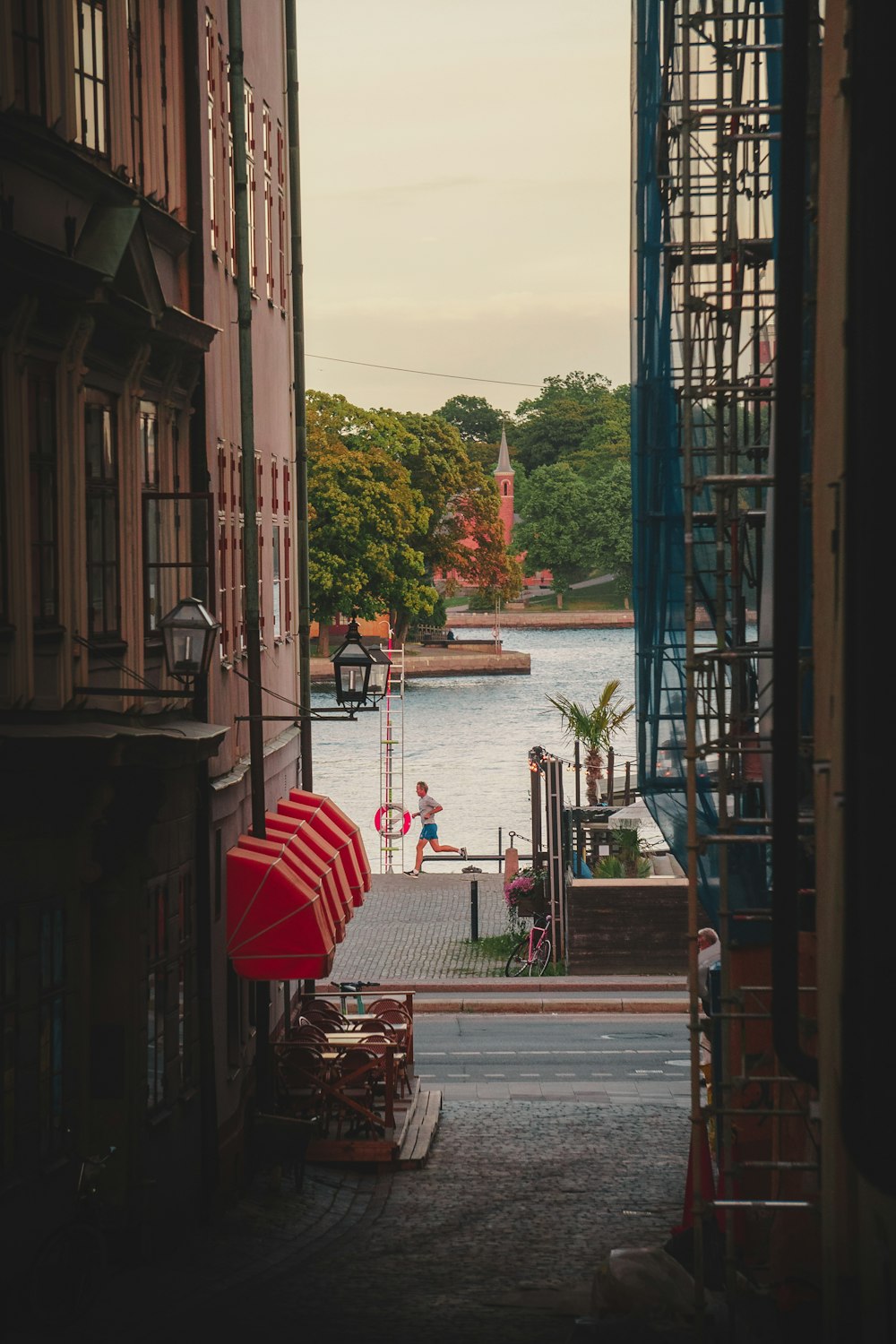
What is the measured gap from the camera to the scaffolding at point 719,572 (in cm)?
1145

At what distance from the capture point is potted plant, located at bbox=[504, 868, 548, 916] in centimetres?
2908

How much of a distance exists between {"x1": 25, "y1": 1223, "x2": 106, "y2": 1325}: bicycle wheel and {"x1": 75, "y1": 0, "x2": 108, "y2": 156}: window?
7.01 m

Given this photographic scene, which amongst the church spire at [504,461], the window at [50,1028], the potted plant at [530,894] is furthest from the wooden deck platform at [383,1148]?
the church spire at [504,461]

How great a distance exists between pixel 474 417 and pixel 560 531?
98.0 ft

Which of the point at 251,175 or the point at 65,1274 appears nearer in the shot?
the point at 65,1274

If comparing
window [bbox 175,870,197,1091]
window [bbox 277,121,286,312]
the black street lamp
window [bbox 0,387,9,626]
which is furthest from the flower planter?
window [bbox 0,387,9,626]

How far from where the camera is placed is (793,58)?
753cm

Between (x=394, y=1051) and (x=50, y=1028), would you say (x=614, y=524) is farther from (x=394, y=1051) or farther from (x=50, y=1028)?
(x=50, y=1028)

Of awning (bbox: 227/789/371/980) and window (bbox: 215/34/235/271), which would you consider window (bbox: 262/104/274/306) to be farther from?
awning (bbox: 227/789/371/980)

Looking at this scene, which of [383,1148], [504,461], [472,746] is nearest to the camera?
[383,1148]

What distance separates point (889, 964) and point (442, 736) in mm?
82356

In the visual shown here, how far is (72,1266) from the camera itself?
11531 millimetres

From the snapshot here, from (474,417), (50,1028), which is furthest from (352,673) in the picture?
(474,417)

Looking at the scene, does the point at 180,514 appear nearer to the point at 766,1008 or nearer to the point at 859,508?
the point at 766,1008
